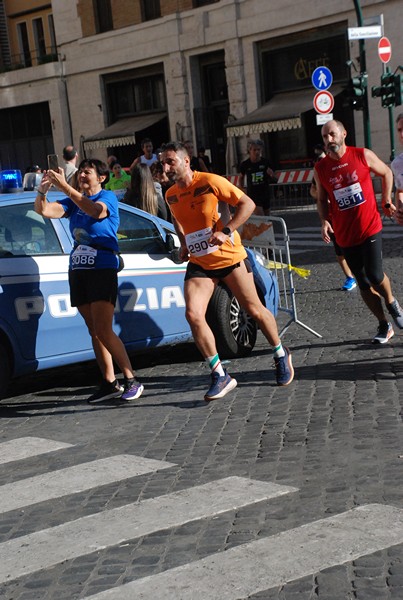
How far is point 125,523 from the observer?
526cm

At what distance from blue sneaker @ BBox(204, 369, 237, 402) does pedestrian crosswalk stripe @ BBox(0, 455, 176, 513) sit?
1.42 meters

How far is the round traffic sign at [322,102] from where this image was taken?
25.8 metres

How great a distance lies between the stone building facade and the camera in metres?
31.4

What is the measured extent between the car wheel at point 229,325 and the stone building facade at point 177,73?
21793mm

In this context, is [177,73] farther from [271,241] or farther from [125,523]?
[125,523]

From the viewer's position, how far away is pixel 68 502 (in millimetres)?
5754

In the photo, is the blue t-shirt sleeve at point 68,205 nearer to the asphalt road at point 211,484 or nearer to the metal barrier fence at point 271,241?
the asphalt road at point 211,484

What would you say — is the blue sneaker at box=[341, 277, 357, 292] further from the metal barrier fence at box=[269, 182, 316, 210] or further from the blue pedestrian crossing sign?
the metal barrier fence at box=[269, 182, 316, 210]

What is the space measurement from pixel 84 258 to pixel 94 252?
0.28 ft

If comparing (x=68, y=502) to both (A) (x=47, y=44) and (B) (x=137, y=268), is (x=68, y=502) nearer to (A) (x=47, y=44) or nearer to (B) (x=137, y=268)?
(B) (x=137, y=268)

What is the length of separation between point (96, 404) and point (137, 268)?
1229 millimetres

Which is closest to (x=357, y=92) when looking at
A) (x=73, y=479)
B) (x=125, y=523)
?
(x=73, y=479)

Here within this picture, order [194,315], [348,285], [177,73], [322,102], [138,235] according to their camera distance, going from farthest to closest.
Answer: [177,73] < [322,102] < [348,285] < [138,235] < [194,315]

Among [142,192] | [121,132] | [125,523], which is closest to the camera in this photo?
[125,523]
